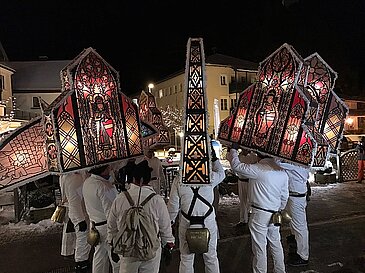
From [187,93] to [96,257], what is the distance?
267cm

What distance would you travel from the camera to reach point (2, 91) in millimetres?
27922

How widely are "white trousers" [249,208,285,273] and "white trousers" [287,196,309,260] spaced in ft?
2.80

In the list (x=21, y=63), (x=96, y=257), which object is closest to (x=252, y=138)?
(x=96, y=257)

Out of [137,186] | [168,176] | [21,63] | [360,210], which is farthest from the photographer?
[21,63]

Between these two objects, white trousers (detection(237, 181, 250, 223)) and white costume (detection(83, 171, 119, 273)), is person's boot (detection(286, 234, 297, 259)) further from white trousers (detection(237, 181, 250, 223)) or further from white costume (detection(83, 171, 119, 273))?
white costume (detection(83, 171, 119, 273))

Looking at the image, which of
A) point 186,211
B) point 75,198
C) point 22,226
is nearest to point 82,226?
point 75,198

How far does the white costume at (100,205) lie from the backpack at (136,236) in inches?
41.8

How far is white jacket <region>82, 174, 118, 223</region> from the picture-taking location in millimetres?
5172

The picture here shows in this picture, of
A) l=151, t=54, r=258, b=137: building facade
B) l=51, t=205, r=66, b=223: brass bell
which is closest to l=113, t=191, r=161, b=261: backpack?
l=51, t=205, r=66, b=223: brass bell

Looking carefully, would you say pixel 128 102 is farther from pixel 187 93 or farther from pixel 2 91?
pixel 2 91

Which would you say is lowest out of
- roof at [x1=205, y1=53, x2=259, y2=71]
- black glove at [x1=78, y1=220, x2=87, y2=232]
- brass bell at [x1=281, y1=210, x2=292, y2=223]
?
black glove at [x1=78, y1=220, x2=87, y2=232]

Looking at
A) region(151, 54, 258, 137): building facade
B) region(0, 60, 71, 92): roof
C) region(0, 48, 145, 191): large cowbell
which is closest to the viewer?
region(0, 48, 145, 191): large cowbell

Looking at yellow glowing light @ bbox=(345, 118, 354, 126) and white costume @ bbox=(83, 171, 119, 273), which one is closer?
white costume @ bbox=(83, 171, 119, 273)

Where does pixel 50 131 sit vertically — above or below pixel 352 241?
above
